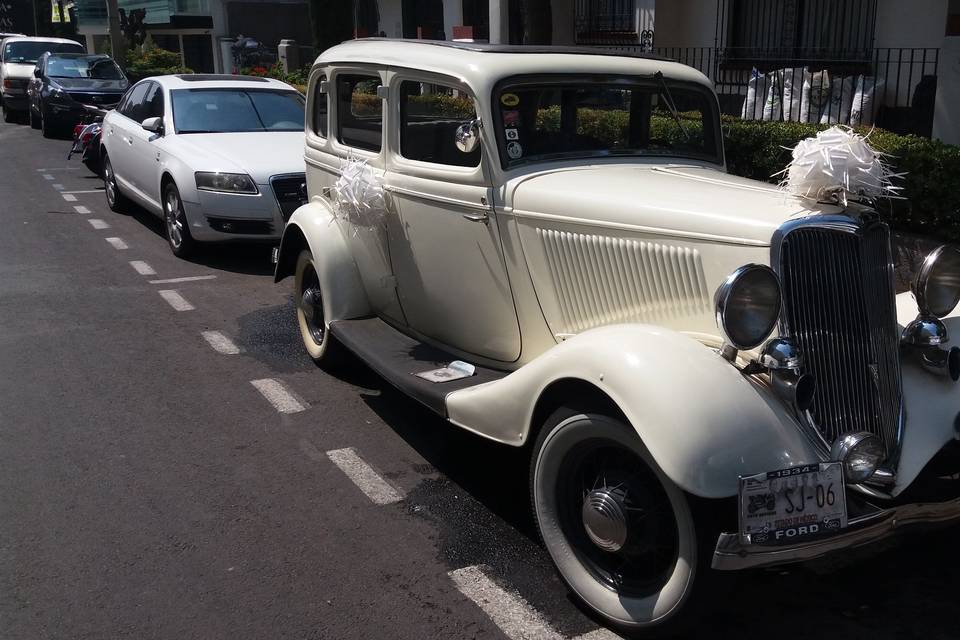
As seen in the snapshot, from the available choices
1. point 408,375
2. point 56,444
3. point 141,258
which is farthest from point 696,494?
point 141,258

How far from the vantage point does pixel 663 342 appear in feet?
10.4

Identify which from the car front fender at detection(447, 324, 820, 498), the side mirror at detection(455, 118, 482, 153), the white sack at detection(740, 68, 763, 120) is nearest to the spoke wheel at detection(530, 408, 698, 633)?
the car front fender at detection(447, 324, 820, 498)

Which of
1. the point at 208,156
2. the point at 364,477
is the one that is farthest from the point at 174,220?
the point at 364,477

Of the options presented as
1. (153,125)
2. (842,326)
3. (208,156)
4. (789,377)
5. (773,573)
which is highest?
(153,125)

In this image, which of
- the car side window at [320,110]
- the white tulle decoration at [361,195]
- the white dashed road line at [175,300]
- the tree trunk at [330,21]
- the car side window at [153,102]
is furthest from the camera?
the tree trunk at [330,21]

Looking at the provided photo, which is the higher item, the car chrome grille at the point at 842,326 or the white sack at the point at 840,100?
the white sack at the point at 840,100

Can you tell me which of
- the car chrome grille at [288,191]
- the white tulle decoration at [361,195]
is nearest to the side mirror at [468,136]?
the white tulle decoration at [361,195]

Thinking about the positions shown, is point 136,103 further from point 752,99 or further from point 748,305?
point 748,305

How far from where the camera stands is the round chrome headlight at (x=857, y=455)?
2.99 metres

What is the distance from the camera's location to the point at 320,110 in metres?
5.92

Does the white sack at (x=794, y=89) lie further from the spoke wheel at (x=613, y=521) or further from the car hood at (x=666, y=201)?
the spoke wheel at (x=613, y=521)

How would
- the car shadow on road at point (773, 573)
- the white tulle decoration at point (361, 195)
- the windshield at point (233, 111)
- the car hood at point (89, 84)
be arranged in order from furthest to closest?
the car hood at point (89, 84)
the windshield at point (233, 111)
the white tulle decoration at point (361, 195)
the car shadow on road at point (773, 573)

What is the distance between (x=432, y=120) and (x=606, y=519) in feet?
8.02

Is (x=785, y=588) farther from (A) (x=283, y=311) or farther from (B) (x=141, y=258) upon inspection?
(B) (x=141, y=258)
